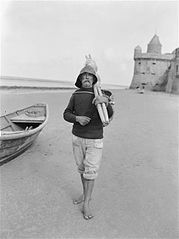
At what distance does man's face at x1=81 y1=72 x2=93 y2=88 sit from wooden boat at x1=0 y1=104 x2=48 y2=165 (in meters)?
2.00

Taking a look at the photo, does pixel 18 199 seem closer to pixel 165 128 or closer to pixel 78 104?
pixel 78 104

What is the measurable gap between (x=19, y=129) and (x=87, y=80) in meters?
4.61

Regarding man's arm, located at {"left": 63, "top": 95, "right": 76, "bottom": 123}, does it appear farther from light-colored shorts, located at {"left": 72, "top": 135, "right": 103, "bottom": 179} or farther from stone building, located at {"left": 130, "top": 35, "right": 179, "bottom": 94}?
stone building, located at {"left": 130, "top": 35, "right": 179, "bottom": 94}

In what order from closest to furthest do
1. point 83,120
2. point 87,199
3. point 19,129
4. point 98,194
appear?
point 83,120 → point 87,199 → point 98,194 → point 19,129

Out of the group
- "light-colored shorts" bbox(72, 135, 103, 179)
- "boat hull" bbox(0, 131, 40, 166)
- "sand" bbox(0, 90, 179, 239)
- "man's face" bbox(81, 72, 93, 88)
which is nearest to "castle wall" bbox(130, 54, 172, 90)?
"sand" bbox(0, 90, 179, 239)

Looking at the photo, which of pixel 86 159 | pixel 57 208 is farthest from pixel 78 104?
pixel 57 208

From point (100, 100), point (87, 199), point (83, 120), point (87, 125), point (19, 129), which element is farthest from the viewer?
point (19, 129)

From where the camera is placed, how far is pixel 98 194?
406 cm

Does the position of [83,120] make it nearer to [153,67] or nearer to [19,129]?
[19,129]

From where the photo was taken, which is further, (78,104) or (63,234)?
(78,104)

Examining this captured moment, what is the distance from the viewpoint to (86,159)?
3.38m

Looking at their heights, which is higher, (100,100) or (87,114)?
(100,100)

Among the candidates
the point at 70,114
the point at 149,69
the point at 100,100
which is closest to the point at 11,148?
the point at 70,114

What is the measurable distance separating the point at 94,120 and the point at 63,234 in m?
1.49
